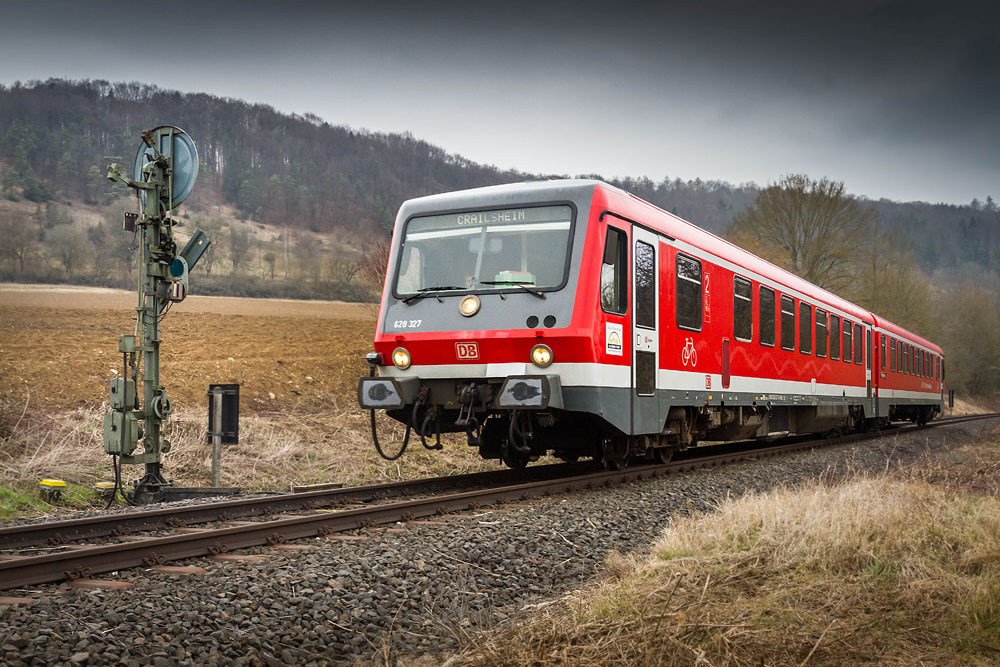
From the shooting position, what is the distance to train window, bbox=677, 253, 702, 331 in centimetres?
1093

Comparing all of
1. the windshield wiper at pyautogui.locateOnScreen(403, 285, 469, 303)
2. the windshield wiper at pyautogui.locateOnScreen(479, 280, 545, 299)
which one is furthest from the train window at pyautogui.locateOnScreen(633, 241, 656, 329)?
the windshield wiper at pyautogui.locateOnScreen(403, 285, 469, 303)

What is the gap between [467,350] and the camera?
912 centimetres


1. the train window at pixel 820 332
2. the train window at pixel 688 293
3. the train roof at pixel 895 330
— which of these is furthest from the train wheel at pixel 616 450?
the train roof at pixel 895 330

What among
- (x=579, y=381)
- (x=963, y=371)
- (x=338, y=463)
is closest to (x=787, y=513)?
(x=579, y=381)

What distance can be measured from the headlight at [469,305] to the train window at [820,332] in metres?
10.4

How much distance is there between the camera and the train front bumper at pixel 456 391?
28.3 feet

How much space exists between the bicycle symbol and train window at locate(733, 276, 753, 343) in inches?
69.2

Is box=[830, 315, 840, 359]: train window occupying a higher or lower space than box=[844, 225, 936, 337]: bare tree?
lower

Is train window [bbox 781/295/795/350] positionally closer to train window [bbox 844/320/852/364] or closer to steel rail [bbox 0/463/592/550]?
train window [bbox 844/320/852/364]

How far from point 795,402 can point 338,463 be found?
823 cm

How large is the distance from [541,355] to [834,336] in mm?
11599

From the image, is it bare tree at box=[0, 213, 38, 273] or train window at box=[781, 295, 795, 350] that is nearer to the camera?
train window at box=[781, 295, 795, 350]

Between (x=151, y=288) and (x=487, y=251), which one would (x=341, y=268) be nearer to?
(x=151, y=288)

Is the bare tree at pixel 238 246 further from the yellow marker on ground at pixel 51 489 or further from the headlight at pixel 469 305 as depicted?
the headlight at pixel 469 305
